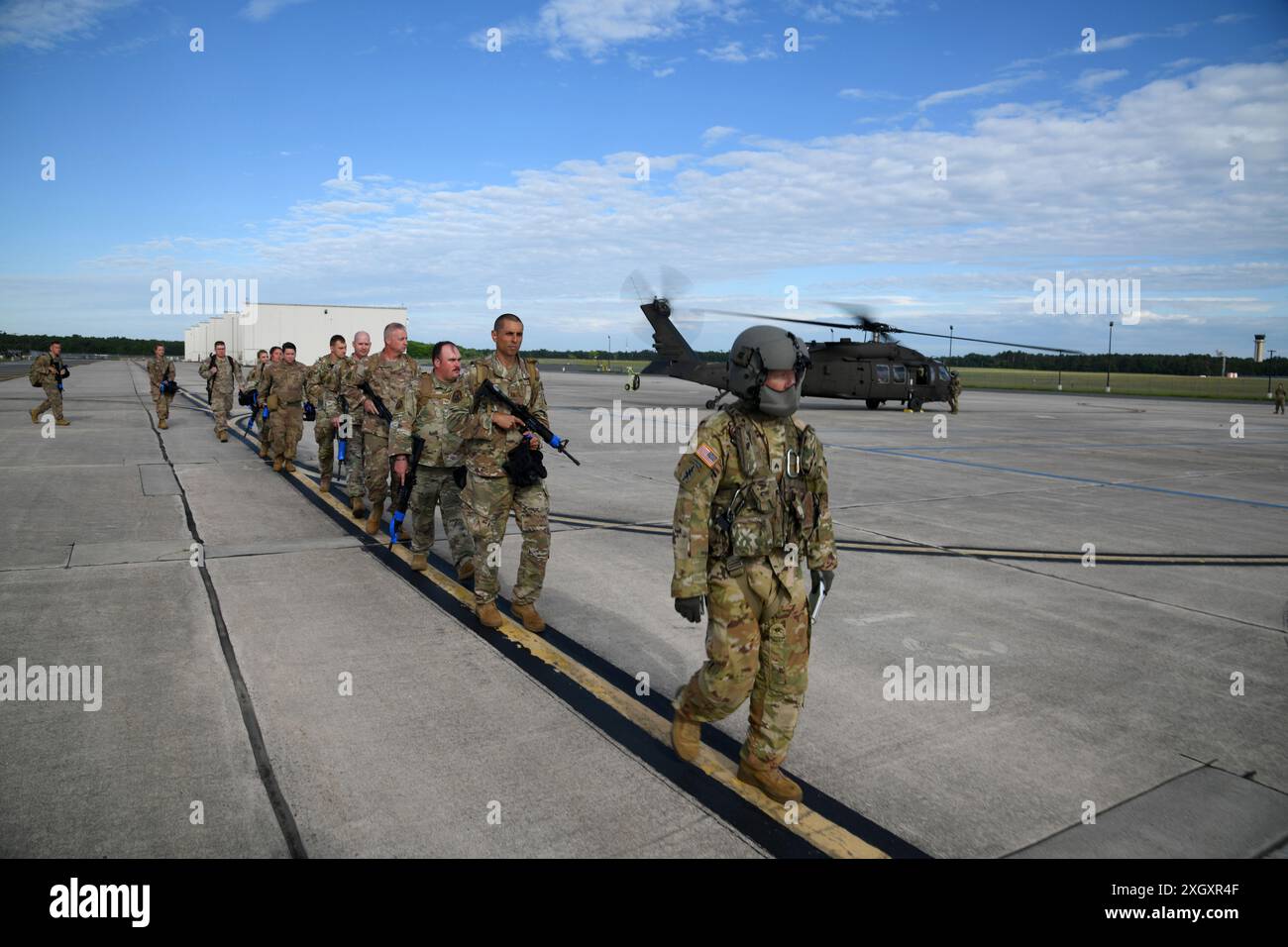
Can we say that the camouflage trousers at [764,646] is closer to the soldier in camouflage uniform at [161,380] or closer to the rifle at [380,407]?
the rifle at [380,407]

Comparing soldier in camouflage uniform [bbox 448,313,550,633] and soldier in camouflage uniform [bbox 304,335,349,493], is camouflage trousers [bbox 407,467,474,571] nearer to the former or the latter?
soldier in camouflage uniform [bbox 448,313,550,633]

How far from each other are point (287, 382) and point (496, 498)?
317 inches

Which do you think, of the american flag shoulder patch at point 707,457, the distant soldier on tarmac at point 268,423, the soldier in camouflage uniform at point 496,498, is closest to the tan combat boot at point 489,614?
the soldier in camouflage uniform at point 496,498

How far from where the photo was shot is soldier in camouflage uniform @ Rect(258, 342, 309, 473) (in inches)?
480

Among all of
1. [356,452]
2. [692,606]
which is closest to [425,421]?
[356,452]

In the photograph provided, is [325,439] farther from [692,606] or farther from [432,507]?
[692,606]

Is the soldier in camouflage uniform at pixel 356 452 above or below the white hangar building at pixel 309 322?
below

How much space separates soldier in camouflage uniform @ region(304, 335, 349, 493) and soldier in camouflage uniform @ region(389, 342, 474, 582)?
9.25 ft

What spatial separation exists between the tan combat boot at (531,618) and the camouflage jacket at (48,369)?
16.6 metres

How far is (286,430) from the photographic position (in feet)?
40.8

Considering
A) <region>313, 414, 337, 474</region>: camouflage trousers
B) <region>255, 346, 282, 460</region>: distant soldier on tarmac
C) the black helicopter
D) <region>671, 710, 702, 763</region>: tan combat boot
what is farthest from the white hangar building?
<region>671, 710, 702, 763</region>: tan combat boot

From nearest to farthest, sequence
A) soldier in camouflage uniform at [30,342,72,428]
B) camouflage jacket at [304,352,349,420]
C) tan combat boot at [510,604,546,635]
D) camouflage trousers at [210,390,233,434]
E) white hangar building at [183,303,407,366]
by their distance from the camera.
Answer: tan combat boot at [510,604,546,635]
camouflage jacket at [304,352,349,420]
camouflage trousers at [210,390,233,434]
soldier in camouflage uniform at [30,342,72,428]
white hangar building at [183,303,407,366]

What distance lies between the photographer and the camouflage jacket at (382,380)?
850 cm
